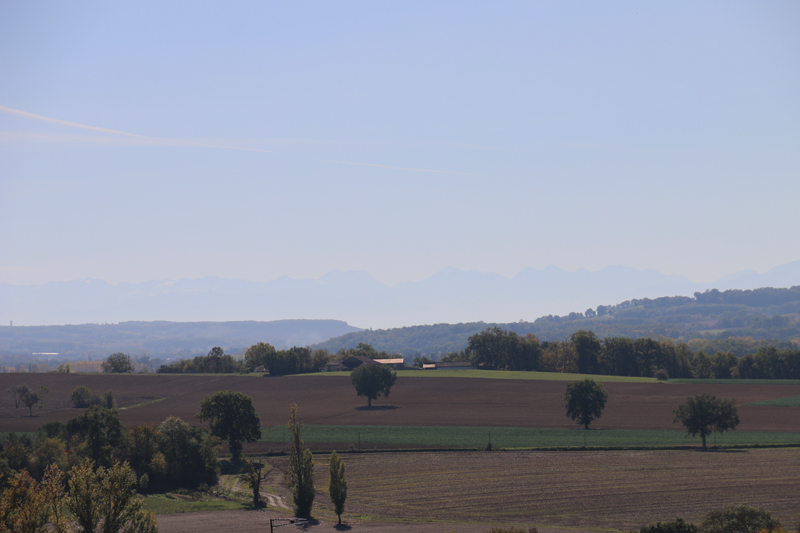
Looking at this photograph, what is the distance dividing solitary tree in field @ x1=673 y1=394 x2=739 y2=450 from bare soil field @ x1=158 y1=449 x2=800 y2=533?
5030mm

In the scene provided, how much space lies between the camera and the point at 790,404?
347 ft

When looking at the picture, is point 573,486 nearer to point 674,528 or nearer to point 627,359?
point 674,528

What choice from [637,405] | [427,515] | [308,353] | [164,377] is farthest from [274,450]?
[308,353]

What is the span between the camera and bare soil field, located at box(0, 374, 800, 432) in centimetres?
10019

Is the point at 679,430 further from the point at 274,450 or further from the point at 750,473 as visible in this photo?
the point at 274,450

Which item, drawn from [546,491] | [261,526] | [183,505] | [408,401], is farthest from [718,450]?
[408,401]

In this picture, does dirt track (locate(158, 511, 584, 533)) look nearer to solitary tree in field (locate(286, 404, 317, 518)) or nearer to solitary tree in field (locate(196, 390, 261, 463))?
solitary tree in field (locate(286, 404, 317, 518))

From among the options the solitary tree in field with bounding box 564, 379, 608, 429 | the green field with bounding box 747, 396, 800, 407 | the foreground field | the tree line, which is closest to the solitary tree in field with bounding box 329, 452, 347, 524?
the foreground field

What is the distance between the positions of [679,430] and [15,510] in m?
88.4

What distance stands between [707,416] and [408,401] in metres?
65.3

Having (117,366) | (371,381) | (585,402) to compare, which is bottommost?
(585,402)

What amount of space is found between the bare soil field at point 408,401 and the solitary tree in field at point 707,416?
1582 cm

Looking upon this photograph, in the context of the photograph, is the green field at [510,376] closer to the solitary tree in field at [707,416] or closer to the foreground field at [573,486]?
A: the solitary tree in field at [707,416]

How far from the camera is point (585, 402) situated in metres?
91.9
